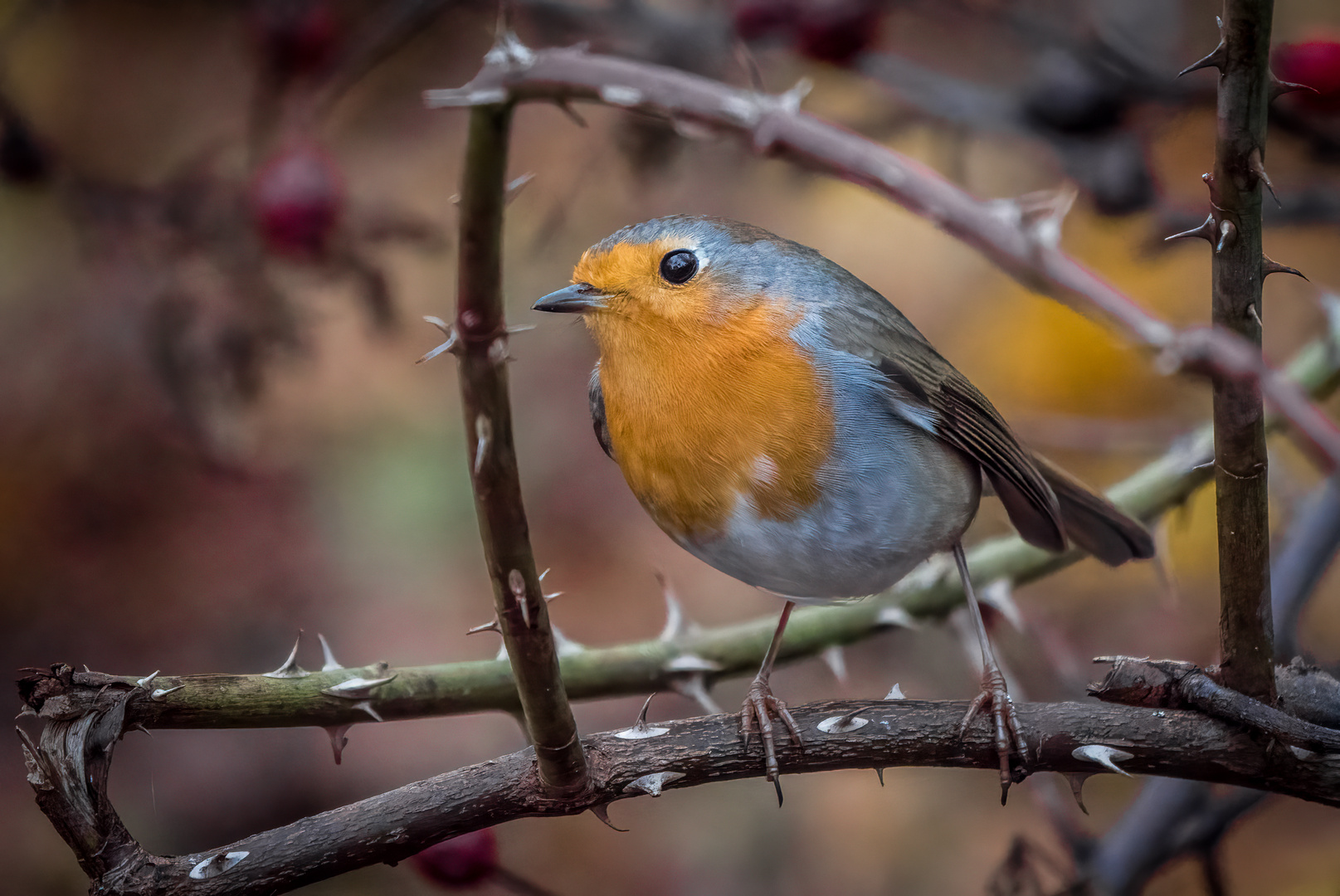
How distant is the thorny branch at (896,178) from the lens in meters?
0.52

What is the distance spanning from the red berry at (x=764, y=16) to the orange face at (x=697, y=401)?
689 mm

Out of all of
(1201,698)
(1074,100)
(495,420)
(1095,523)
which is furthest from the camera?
(1074,100)

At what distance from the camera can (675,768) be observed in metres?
1.40

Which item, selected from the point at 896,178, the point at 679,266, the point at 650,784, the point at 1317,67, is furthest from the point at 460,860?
the point at 1317,67

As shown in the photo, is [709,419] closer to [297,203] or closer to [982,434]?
[982,434]

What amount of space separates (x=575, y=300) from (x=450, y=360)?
160cm

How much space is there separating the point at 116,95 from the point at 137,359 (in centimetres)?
80

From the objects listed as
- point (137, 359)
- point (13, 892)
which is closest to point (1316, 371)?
point (137, 359)

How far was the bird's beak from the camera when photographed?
1624 mm

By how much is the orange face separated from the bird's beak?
0.01 meters

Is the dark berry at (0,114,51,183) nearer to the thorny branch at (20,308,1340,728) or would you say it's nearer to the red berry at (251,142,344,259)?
the red berry at (251,142,344,259)

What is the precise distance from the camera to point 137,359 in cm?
309

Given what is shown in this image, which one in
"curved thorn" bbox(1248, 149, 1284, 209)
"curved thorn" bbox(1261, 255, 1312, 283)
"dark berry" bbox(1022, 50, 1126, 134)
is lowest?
"curved thorn" bbox(1261, 255, 1312, 283)


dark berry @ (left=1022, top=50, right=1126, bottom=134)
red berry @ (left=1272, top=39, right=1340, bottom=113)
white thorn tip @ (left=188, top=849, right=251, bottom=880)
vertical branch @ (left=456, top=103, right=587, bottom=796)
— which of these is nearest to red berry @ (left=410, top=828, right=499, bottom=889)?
white thorn tip @ (left=188, top=849, right=251, bottom=880)
